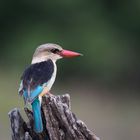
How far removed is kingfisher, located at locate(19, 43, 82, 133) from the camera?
780cm

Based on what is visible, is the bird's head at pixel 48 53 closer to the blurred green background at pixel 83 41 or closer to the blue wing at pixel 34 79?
the blue wing at pixel 34 79

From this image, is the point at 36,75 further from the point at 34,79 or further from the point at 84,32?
the point at 84,32

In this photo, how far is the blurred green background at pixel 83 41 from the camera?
57.6 feet

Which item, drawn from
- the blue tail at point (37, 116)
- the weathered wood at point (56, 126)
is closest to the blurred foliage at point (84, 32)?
the blue tail at point (37, 116)

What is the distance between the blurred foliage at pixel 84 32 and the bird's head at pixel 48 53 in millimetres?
10438

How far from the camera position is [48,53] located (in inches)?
348

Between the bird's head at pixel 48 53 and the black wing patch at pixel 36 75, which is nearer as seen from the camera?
the black wing patch at pixel 36 75

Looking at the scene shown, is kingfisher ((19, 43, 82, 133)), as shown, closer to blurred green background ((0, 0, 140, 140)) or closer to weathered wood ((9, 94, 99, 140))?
weathered wood ((9, 94, 99, 140))

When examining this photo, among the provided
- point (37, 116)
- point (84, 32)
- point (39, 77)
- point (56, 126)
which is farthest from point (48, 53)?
point (84, 32)

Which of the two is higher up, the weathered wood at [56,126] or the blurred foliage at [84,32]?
the blurred foliage at [84,32]

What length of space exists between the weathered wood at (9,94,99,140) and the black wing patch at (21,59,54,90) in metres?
0.88

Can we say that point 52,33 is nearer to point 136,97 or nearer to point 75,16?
point 75,16

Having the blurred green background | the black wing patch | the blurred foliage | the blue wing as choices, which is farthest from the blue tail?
the blurred foliage

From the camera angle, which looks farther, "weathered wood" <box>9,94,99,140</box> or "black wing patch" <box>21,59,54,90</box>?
"black wing patch" <box>21,59,54,90</box>
